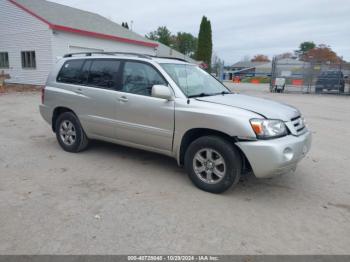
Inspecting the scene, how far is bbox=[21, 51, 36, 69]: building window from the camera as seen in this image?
1942 centimetres

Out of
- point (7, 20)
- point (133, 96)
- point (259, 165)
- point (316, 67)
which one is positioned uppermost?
point (7, 20)

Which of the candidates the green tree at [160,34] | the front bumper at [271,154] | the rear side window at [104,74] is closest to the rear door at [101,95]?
the rear side window at [104,74]

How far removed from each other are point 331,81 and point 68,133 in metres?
20.7

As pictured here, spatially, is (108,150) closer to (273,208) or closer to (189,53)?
(273,208)

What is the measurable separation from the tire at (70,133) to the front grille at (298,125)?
3627mm

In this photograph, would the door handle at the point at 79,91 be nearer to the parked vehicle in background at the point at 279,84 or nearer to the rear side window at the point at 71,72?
the rear side window at the point at 71,72

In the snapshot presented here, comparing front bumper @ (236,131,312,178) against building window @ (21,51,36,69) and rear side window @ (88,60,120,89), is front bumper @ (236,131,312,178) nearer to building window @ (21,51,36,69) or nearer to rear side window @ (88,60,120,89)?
rear side window @ (88,60,120,89)

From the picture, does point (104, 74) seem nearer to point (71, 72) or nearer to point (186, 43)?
point (71, 72)

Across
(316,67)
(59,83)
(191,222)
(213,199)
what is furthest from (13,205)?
(316,67)

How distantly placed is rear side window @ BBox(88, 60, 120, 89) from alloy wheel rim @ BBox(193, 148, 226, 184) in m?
1.91

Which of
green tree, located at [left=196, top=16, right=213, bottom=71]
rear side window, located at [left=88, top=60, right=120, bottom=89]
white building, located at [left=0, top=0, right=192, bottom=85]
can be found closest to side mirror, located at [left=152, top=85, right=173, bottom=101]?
rear side window, located at [left=88, top=60, right=120, bottom=89]

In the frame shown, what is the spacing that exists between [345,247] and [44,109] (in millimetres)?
5510

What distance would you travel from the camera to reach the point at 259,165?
375cm

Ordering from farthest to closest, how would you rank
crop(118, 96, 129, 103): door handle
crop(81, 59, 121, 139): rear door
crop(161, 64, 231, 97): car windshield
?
crop(81, 59, 121, 139): rear door
crop(118, 96, 129, 103): door handle
crop(161, 64, 231, 97): car windshield
